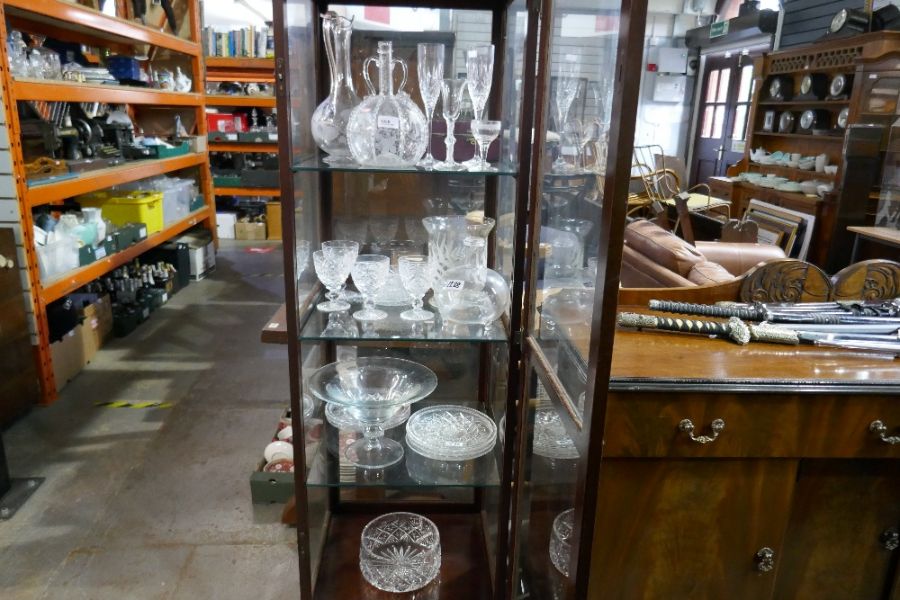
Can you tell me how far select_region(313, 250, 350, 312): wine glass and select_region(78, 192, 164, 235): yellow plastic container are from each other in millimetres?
3069

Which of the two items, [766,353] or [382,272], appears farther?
[382,272]

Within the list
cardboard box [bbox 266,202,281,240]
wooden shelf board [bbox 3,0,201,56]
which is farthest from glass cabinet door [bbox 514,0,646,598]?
cardboard box [bbox 266,202,281,240]

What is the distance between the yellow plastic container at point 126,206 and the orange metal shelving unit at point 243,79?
2282mm

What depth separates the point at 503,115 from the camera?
152 centimetres

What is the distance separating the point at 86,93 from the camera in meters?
3.26

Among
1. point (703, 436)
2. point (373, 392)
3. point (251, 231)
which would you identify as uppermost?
point (703, 436)

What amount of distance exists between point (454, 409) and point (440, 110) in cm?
80

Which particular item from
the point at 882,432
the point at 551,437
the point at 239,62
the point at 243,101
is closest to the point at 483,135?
the point at 551,437

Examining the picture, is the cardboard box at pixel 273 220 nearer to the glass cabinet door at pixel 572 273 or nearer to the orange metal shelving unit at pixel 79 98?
the orange metal shelving unit at pixel 79 98

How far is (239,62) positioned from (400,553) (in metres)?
5.96

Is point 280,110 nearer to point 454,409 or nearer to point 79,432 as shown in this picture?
point 454,409

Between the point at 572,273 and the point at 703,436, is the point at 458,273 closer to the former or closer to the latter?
the point at 572,273

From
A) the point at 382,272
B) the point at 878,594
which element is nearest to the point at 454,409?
the point at 382,272

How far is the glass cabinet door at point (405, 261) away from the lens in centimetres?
131
